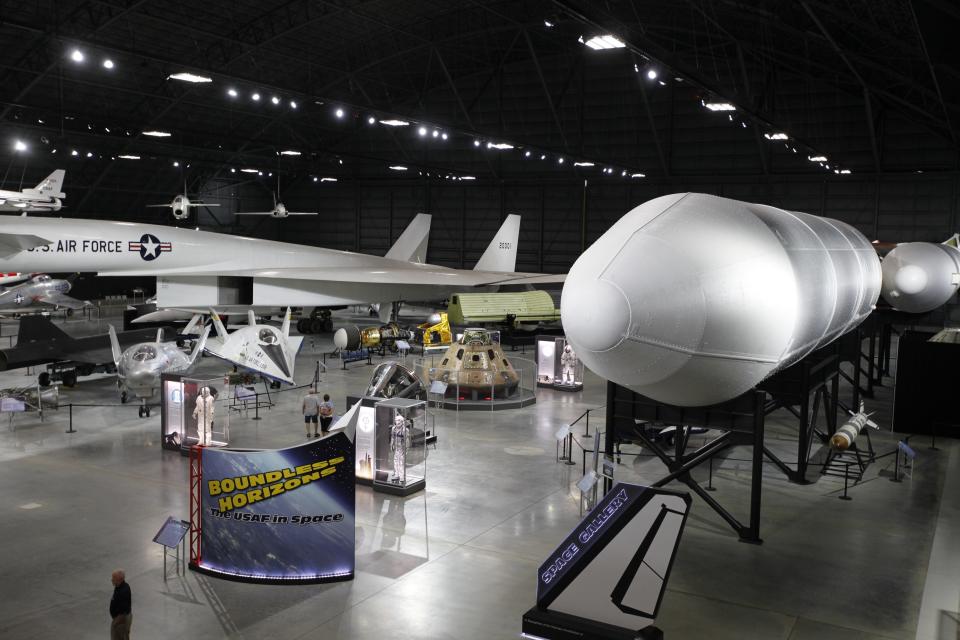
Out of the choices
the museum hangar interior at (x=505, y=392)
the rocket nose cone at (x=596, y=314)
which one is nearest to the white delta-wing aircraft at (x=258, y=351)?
the museum hangar interior at (x=505, y=392)

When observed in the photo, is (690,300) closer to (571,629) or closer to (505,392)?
(571,629)

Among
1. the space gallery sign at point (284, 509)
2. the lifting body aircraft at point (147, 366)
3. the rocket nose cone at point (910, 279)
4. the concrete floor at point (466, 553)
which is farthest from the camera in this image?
the lifting body aircraft at point (147, 366)

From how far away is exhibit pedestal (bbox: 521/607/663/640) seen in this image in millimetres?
7293

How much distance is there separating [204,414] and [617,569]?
1038 centimetres

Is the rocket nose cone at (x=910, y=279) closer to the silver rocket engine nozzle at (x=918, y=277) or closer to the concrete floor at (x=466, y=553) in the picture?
the silver rocket engine nozzle at (x=918, y=277)

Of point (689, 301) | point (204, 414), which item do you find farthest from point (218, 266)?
point (689, 301)

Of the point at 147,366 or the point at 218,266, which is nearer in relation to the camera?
the point at 147,366

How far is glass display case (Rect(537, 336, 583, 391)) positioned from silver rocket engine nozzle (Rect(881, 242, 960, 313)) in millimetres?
8677

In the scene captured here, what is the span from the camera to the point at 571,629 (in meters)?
7.40

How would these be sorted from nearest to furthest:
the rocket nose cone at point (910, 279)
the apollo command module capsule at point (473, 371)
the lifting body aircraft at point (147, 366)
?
the rocket nose cone at point (910, 279) < the lifting body aircraft at point (147, 366) < the apollo command module capsule at point (473, 371)

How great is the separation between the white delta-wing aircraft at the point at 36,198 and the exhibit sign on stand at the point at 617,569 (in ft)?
113

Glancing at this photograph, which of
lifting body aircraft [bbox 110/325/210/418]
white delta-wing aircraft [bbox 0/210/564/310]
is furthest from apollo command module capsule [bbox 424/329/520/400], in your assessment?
white delta-wing aircraft [bbox 0/210/564/310]

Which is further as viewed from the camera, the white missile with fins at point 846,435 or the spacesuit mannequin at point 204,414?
the spacesuit mannequin at point 204,414

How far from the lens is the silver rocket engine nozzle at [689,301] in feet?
22.5
